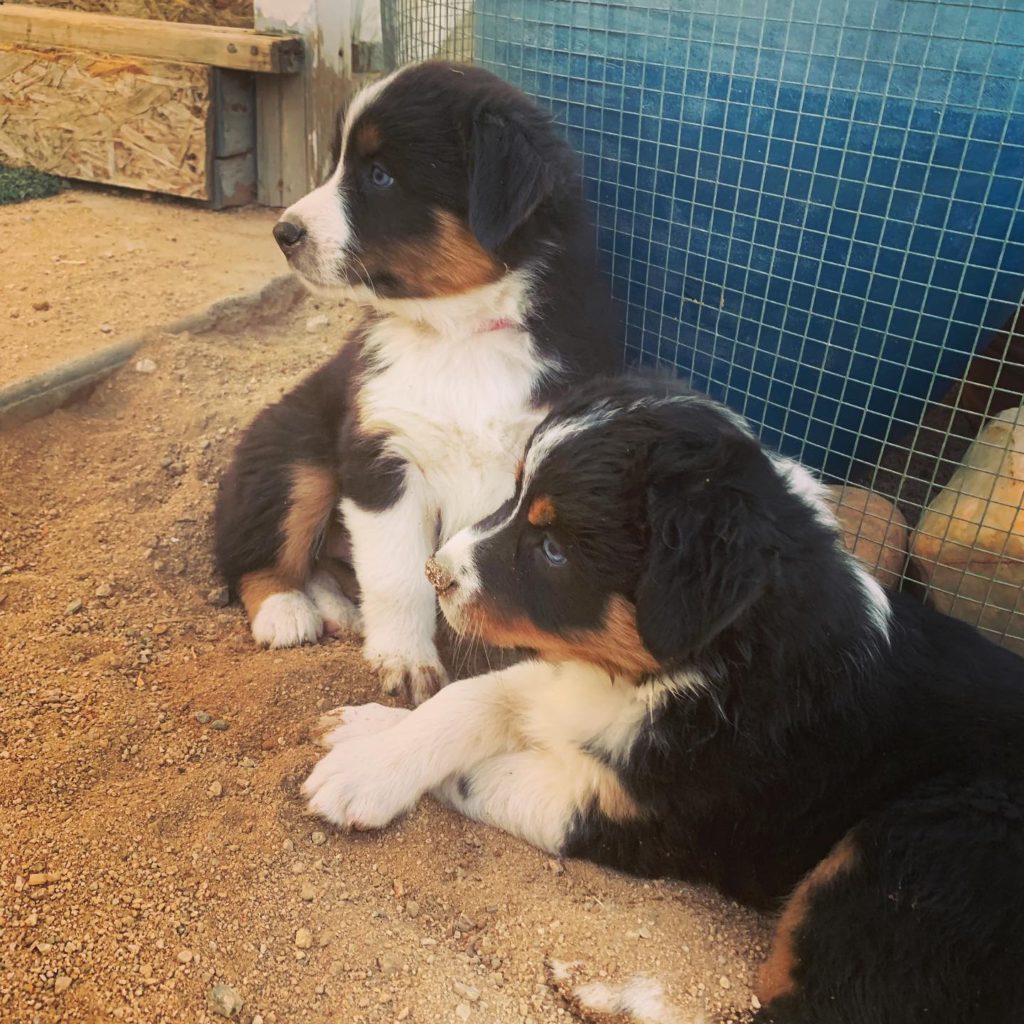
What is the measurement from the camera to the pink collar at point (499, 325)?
10.8ft

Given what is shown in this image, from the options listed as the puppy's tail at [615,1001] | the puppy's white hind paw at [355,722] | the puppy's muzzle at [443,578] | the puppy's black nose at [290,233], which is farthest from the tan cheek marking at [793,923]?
the puppy's black nose at [290,233]

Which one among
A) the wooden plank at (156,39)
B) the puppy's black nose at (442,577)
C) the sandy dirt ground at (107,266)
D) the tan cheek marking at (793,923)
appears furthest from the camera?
the wooden plank at (156,39)

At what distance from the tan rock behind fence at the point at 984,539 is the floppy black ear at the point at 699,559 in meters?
1.78

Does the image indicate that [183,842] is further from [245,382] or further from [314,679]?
[245,382]

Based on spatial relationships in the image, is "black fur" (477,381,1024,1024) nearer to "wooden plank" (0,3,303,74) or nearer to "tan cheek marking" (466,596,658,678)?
"tan cheek marking" (466,596,658,678)

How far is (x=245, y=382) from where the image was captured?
16.3 feet

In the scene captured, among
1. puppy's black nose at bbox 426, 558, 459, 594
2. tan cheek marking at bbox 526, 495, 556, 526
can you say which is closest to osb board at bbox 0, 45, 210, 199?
puppy's black nose at bbox 426, 558, 459, 594

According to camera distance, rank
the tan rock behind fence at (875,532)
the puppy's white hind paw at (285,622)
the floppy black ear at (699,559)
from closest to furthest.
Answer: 1. the floppy black ear at (699,559)
2. the puppy's white hind paw at (285,622)
3. the tan rock behind fence at (875,532)

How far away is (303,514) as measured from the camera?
3.73 m

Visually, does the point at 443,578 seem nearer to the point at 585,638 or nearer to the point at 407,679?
the point at 585,638

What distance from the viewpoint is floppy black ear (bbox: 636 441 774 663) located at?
6.74ft

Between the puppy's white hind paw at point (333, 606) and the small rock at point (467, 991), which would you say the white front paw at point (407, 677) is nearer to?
the puppy's white hind paw at point (333, 606)

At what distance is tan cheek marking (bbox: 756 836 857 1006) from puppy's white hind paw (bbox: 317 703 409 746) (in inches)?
47.4

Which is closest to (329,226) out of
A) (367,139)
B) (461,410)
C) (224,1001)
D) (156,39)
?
(367,139)
